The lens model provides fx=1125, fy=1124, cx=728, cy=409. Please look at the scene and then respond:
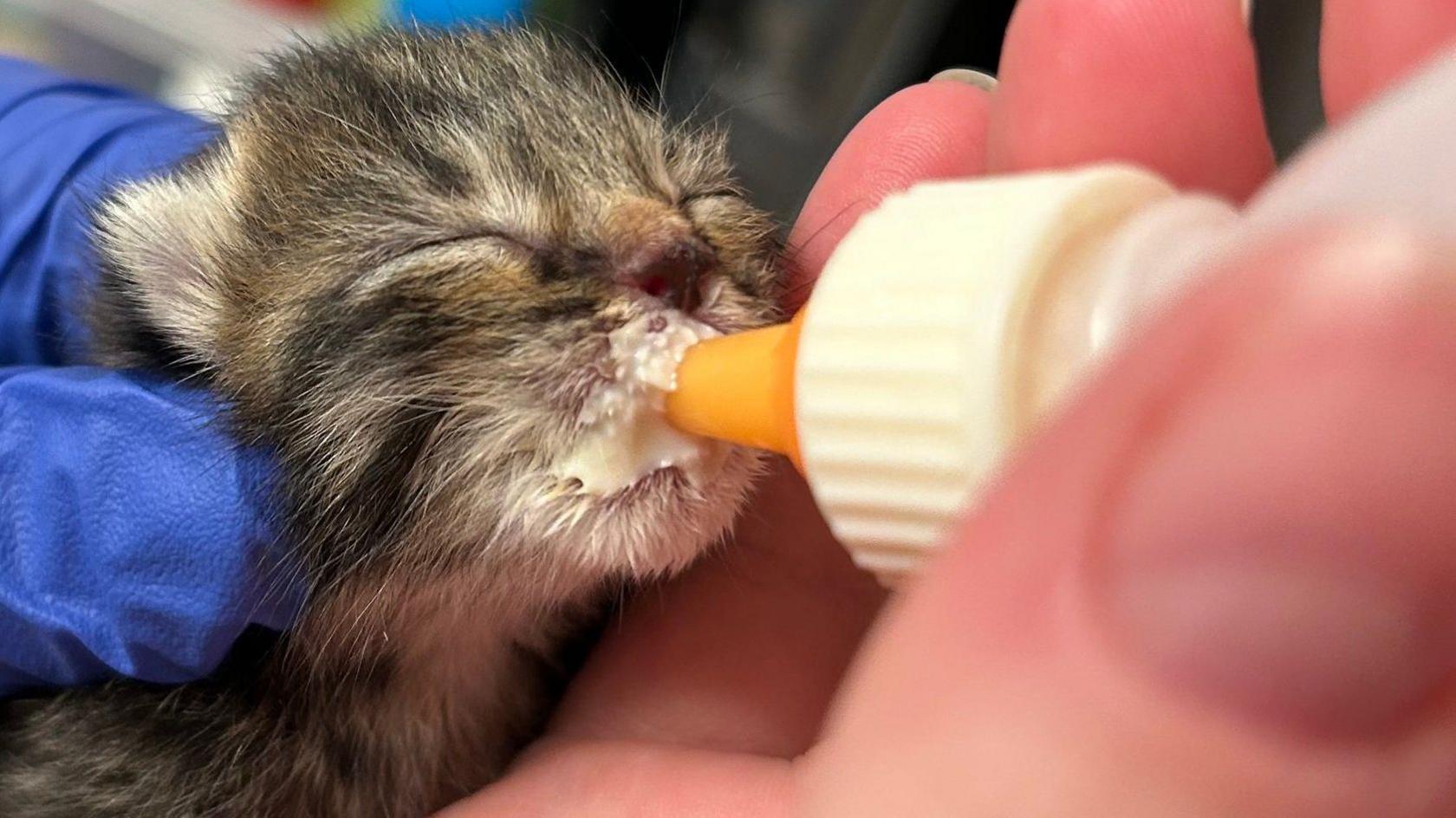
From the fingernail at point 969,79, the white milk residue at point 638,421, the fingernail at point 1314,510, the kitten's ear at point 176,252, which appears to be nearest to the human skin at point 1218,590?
the fingernail at point 1314,510

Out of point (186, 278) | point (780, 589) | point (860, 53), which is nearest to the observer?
point (186, 278)

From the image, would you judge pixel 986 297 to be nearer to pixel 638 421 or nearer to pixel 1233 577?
pixel 1233 577

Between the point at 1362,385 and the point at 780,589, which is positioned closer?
the point at 1362,385

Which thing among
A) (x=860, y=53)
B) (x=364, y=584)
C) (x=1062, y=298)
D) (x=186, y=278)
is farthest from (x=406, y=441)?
(x=860, y=53)

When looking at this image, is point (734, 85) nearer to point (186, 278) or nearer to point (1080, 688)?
point (186, 278)

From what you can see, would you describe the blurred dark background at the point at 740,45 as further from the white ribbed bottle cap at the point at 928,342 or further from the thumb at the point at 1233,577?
the thumb at the point at 1233,577

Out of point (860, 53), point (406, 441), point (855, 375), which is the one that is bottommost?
point (860, 53)

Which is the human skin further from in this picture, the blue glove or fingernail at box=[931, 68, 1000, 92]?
fingernail at box=[931, 68, 1000, 92]

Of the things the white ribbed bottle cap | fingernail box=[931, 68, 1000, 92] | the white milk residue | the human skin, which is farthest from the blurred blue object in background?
the human skin
